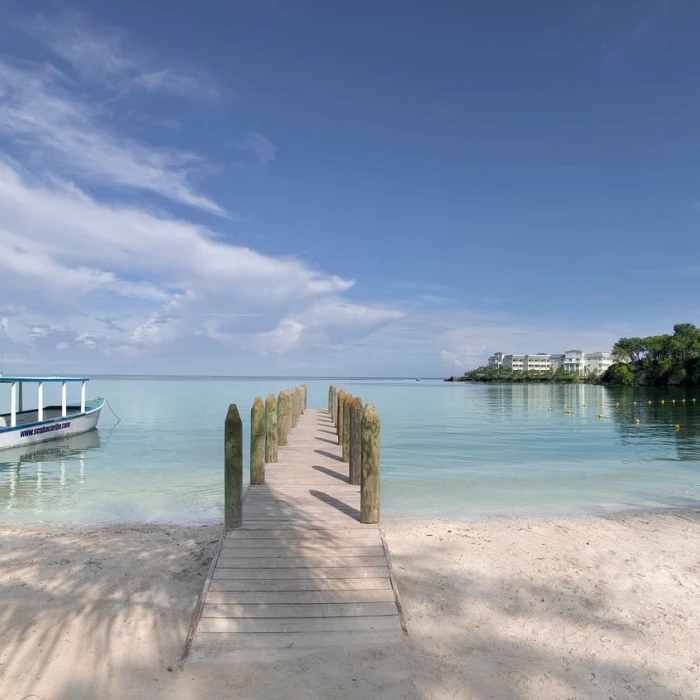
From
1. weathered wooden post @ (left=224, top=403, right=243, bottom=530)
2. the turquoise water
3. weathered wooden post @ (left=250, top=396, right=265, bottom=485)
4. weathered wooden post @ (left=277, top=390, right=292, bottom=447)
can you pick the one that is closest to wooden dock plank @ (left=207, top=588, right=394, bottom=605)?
weathered wooden post @ (left=224, top=403, right=243, bottom=530)

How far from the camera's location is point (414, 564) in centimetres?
877

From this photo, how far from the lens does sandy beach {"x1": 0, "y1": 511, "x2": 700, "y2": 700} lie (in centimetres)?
525

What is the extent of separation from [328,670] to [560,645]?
290cm

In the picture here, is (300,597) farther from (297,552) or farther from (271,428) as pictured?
(271,428)

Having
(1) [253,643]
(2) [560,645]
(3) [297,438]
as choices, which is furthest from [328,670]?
(3) [297,438]

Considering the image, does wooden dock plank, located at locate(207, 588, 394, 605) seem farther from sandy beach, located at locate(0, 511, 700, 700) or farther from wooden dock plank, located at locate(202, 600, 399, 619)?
sandy beach, located at locate(0, 511, 700, 700)

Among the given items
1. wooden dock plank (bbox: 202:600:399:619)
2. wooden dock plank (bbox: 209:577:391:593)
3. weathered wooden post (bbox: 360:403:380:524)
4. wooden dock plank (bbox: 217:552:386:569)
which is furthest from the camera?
weathered wooden post (bbox: 360:403:380:524)

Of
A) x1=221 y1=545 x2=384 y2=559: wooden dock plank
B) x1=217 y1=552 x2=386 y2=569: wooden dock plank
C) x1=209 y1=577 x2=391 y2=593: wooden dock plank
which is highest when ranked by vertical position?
x1=221 y1=545 x2=384 y2=559: wooden dock plank

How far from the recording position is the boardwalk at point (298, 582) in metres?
5.76

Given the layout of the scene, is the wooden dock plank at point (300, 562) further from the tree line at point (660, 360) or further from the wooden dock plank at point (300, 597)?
the tree line at point (660, 360)

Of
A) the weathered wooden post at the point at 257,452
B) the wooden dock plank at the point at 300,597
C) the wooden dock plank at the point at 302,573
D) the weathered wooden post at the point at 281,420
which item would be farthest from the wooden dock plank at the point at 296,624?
the weathered wooden post at the point at 281,420

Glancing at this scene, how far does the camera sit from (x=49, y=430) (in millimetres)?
26609

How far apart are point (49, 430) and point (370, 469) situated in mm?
24498

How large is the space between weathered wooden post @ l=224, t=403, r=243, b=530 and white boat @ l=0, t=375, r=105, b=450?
20.1m
